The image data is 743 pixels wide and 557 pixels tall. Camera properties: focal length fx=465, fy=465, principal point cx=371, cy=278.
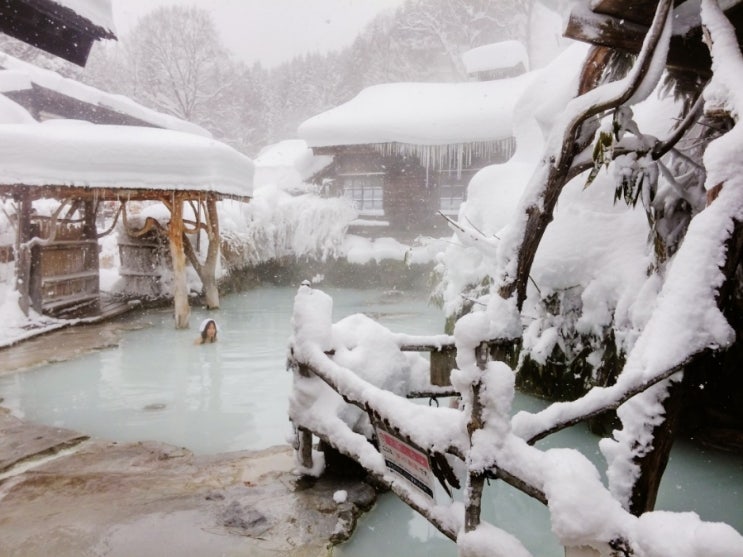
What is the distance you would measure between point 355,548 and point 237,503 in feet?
2.90

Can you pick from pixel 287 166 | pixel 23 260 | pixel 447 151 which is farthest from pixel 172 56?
pixel 23 260

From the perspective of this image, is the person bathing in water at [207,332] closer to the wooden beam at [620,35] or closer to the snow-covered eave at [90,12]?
the snow-covered eave at [90,12]

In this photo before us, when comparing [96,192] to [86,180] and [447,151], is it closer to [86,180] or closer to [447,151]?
[86,180]

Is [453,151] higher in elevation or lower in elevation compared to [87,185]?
higher

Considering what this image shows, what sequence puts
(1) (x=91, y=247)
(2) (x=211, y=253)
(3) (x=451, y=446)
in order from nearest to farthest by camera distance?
1. (3) (x=451, y=446)
2. (2) (x=211, y=253)
3. (1) (x=91, y=247)

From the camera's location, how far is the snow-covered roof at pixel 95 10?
110 inches

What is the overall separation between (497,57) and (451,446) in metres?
22.2

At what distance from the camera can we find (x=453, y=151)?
55.2 feet

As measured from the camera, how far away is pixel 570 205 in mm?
5559

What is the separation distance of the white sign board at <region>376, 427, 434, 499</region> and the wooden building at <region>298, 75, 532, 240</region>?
15.1 m

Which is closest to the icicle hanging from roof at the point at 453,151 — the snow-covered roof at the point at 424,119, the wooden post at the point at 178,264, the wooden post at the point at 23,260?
the snow-covered roof at the point at 424,119

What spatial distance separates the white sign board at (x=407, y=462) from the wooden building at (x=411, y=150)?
15.1 m

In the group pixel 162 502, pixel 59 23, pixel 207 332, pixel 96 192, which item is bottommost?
pixel 207 332

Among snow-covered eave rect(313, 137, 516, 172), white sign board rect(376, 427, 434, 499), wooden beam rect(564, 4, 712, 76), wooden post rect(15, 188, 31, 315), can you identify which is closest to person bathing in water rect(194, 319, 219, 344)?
wooden post rect(15, 188, 31, 315)
